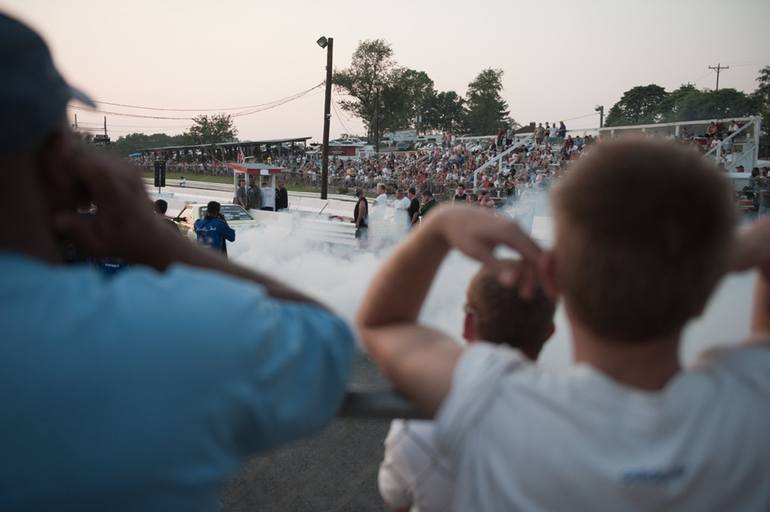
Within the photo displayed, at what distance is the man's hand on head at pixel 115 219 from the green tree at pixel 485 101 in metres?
103

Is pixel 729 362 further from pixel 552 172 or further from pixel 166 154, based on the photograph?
pixel 166 154

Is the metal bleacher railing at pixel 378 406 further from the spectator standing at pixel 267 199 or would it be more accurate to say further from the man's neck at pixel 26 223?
the spectator standing at pixel 267 199

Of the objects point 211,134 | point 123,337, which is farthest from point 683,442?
point 211,134

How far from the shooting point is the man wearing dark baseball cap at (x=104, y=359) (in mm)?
834

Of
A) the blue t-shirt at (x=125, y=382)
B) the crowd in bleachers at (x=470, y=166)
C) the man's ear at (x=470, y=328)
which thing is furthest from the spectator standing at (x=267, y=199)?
the blue t-shirt at (x=125, y=382)

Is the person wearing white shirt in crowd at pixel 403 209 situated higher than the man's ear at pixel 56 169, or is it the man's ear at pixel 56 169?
the man's ear at pixel 56 169

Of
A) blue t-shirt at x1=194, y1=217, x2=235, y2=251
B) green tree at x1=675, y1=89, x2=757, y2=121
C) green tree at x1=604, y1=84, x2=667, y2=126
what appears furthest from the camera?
green tree at x1=604, y1=84, x2=667, y2=126

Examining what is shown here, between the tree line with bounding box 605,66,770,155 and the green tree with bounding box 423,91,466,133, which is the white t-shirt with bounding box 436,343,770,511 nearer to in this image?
the tree line with bounding box 605,66,770,155

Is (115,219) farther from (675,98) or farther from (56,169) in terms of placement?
(675,98)

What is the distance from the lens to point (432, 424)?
1.38m

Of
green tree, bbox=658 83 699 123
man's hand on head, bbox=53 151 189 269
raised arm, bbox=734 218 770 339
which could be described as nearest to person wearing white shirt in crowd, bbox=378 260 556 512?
raised arm, bbox=734 218 770 339

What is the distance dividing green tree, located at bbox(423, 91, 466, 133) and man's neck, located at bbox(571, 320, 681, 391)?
394 feet

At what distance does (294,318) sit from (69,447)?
1.17ft

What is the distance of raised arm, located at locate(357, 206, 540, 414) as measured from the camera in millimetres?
1070
